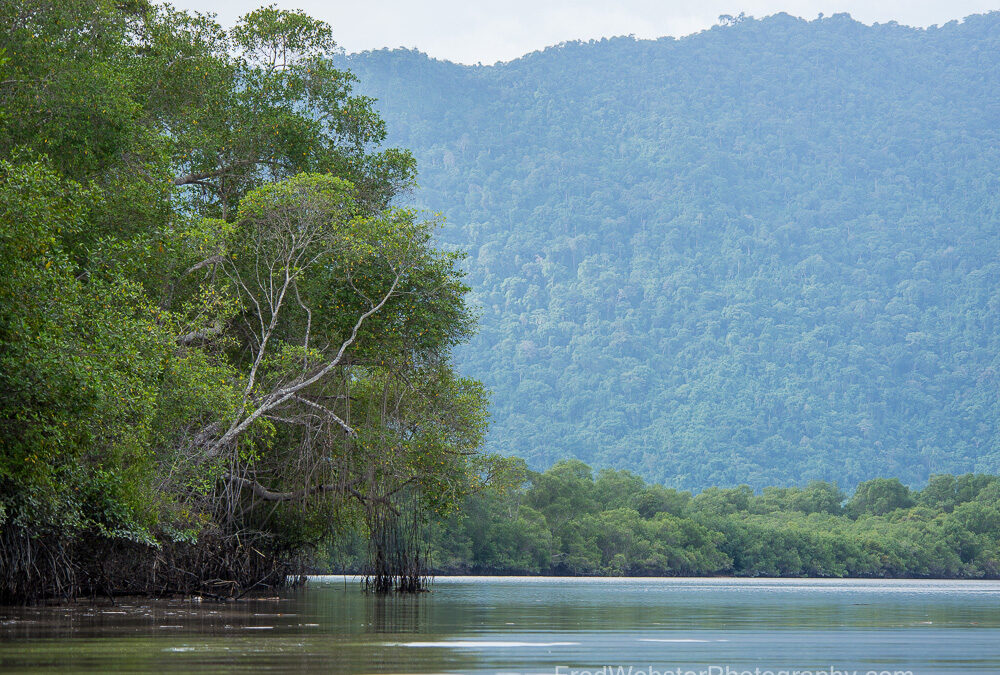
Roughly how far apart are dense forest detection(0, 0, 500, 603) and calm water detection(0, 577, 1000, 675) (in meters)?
1.76

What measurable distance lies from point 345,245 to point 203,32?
7353 millimetres

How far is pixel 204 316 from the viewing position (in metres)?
19.9

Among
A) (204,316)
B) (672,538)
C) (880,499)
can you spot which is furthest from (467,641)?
(880,499)

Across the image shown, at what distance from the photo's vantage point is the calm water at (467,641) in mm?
9125

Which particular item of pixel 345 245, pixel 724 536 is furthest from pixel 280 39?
pixel 724 536

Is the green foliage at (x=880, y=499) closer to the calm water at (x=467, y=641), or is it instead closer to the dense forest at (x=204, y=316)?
the dense forest at (x=204, y=316)

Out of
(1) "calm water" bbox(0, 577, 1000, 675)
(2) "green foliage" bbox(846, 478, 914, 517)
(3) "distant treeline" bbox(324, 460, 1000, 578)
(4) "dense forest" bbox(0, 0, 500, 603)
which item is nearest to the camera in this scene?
(1) "calm water" bbox(0, 577, 1000, 675)

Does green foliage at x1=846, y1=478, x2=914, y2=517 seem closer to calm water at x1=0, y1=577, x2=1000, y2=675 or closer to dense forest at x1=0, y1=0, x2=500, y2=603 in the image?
dense forest at x1=0, y1=0, x2=500, y2=603

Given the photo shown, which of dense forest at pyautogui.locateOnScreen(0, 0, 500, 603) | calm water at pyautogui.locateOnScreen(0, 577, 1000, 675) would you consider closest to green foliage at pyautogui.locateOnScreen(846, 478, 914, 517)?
dense forest at pyautogui.locateOnScreen(0, 0, 500, 603)

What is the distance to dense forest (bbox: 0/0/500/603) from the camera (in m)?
13.0

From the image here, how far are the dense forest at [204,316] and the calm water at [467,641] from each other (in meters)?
1.76

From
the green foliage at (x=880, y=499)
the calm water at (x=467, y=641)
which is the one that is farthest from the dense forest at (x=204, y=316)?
the green foliage at (x=880, y=499)

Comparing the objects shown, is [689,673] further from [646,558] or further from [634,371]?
[634,371]

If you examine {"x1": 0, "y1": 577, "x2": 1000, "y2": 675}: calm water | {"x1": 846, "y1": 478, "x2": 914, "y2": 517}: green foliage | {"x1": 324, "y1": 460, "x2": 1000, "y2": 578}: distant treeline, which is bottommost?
{"x1": 0, "y1": 577, "x2": 1000, "y2": 675}: calm water
